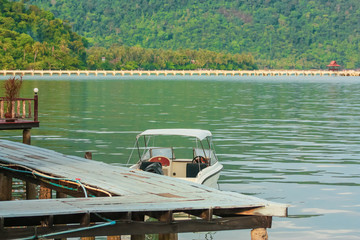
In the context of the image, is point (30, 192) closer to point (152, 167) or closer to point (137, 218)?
point (152, 167)

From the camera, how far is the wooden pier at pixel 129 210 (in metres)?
10.4

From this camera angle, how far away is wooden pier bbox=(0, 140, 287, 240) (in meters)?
10.4

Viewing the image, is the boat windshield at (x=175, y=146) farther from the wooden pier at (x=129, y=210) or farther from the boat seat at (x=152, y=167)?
the wooden pier at (x=129, y=210)

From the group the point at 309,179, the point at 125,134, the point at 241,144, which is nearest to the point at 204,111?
the point at 125,134

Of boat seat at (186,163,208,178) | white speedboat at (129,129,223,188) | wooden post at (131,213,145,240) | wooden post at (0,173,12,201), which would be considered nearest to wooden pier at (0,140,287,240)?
wooden post at (131,213,145,240)

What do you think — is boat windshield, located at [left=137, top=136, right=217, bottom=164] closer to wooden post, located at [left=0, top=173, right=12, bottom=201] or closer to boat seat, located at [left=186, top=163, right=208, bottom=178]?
boat seat, located at [left=186, top=163, right=208, bottom=178]

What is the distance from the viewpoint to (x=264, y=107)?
62500 mm

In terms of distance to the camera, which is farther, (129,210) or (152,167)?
(152,167)

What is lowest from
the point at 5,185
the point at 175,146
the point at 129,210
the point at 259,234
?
the point at 175,146

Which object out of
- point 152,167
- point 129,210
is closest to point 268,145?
point 152,167

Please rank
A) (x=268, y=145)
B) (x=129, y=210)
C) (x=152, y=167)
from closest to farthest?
1. (x=129, y=210)
2. (x=152, y=167)
3. (x=268, y=145)

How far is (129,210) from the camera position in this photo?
10773mm

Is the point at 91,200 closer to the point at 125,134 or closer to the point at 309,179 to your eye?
the point at 309,179

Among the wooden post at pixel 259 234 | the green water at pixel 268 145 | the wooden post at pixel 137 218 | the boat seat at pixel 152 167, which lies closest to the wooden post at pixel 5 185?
the boat seat at pixel 152 167
